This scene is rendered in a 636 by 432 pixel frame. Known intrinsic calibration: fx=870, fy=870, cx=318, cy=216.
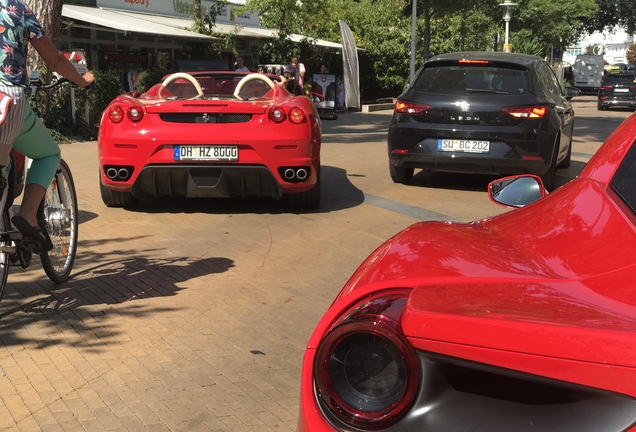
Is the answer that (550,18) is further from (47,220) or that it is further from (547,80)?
(47,220)

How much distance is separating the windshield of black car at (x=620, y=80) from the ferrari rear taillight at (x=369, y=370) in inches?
1359

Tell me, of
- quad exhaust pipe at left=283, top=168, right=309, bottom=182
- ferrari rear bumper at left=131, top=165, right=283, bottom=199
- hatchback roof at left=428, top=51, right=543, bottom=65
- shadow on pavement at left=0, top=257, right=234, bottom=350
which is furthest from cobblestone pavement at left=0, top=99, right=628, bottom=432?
hatchback roof at left=428, top=51, right=543, bottom=65

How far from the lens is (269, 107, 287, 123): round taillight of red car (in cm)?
754

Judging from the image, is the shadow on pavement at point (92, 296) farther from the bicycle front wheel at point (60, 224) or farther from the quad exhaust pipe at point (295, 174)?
the quad exhaust pipe at point (295, 174)

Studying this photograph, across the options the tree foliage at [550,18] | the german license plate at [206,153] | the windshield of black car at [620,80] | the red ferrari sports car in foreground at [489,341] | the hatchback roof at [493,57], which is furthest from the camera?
the tree foliage at [550,18]

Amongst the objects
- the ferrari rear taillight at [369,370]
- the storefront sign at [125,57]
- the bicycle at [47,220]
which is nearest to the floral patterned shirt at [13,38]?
the bicycle at [47,220]

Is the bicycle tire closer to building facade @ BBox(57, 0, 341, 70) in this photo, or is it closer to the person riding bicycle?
the person riding bicycle

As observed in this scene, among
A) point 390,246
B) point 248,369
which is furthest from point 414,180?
point 390,246

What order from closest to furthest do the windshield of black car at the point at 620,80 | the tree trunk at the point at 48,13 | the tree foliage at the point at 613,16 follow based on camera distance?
the tree trunk at the point at 48,13, the windshield of black car at the point at 620,80, the tree foliage at the point at 613,16

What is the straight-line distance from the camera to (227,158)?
7.39m

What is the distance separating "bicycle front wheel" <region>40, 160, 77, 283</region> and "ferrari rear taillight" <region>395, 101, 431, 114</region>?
4948mm

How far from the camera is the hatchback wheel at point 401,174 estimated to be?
403 inches

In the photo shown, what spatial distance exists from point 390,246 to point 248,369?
5.81ft

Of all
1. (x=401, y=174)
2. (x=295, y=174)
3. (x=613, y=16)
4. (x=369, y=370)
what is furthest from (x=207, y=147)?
(x=613, y=16)
